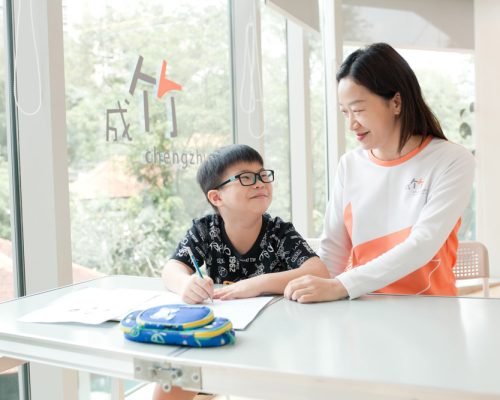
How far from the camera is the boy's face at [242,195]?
1574mm

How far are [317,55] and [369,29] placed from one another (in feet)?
5.53

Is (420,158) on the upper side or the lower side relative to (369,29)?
lower

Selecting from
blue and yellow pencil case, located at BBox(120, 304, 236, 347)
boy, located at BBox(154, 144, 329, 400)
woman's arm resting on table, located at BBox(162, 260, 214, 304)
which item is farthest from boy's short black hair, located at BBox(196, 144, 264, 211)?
blue and yellow pencil case, located at BBox(120, 304, 236, 347)

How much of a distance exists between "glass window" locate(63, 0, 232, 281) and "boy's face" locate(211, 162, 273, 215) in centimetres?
64

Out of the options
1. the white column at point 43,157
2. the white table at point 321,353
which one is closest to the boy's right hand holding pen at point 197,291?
the white table at point 321,353

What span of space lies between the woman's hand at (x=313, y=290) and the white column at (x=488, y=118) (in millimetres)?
5174

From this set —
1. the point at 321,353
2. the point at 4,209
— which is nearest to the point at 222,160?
the point at 4,209

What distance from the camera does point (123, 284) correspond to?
1.55 meters

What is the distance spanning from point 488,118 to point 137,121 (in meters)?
4.73

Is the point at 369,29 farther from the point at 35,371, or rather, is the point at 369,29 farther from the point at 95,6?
the point at 35,371

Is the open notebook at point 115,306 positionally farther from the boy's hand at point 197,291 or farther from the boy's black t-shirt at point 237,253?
the boy's black t-shirt at point 237,253

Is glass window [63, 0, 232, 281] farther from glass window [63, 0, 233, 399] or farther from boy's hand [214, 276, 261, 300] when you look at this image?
boy's hand [214, 276, 261, 300]

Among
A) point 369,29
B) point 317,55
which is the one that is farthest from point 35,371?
point 369,29

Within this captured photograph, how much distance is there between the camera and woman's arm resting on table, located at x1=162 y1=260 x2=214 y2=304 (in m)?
1.25
